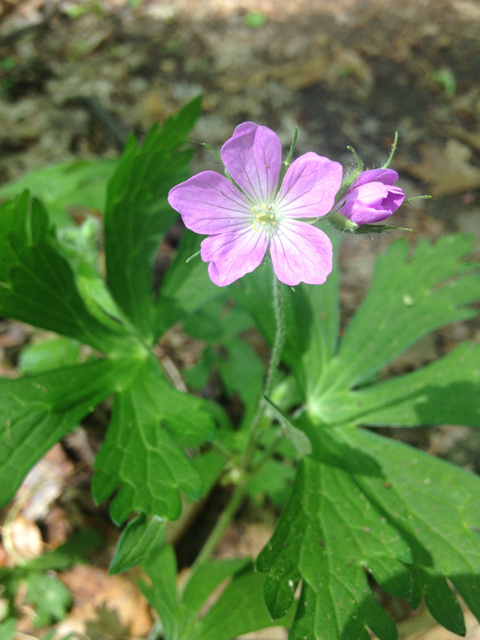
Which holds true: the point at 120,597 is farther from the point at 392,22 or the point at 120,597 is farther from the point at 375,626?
the point at 392,22

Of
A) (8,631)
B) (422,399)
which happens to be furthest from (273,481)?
(8,631)

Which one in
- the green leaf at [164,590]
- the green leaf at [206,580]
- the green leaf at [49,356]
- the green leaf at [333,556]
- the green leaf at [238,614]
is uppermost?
the green leaf at [49,356]

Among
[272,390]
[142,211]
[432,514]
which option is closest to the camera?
[432,514]

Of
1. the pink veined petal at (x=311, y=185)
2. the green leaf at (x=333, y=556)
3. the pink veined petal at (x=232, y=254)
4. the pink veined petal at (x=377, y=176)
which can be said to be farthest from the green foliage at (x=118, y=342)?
the pink veined petal at (x=377, y=176)

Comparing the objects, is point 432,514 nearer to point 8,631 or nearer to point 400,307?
point 400,307

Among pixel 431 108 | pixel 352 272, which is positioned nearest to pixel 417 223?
pixel 352 272

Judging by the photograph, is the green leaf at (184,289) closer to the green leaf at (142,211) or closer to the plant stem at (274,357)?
the green leaf at (142,211)
